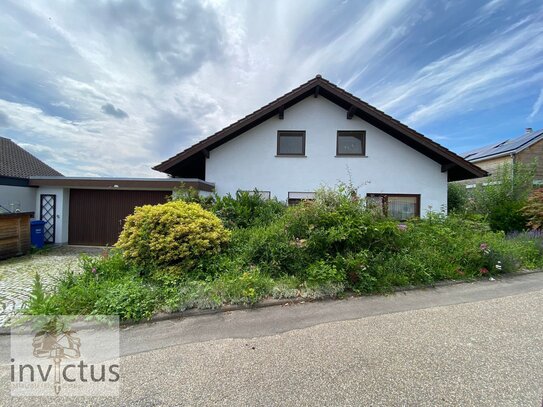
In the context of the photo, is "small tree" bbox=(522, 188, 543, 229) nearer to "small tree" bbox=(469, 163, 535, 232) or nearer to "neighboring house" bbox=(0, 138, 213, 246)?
"small tree" bbox=(469, 163, 535, 232)

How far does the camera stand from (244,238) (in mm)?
5449

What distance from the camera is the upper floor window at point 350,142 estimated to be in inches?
344

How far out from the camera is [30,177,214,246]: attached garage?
8.81m

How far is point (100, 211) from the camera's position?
905cm

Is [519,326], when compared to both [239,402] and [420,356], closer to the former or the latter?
[420,356]

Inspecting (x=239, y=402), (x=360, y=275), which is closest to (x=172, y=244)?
(x=239, y=402)

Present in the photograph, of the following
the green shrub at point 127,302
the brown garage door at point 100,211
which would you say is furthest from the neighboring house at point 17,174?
the green shrub at point 127,302

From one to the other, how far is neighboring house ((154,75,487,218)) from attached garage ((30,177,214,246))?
1.58m

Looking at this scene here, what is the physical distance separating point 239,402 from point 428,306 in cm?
331

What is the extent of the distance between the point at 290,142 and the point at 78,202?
345 inches

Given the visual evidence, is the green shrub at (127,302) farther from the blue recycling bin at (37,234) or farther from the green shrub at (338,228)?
the blue recycling bin at (37,234)

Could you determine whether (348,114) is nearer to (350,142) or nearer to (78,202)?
(350,142)

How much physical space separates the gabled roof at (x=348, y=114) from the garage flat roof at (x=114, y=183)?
58 cm

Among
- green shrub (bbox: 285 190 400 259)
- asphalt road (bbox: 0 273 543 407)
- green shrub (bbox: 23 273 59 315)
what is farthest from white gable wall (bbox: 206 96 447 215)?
green shrub (bbox: 23 273 59 315)
